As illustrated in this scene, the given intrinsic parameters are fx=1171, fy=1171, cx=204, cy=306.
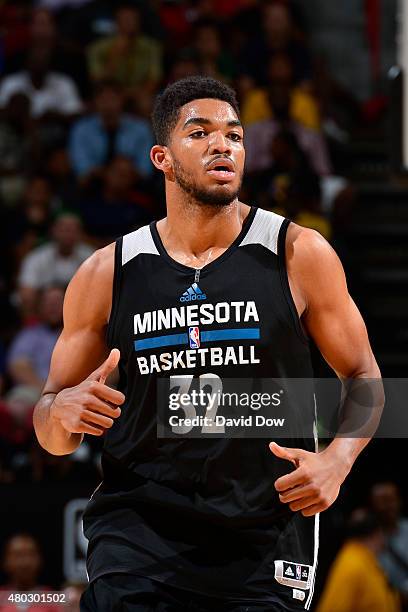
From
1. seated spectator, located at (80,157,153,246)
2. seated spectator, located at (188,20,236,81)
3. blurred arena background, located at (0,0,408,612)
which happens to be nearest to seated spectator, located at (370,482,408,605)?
blurred arena background, located at (0,0,408,612)

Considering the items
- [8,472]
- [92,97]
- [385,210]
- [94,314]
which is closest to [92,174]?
[92,97]

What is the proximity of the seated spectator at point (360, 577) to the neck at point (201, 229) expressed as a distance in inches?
143

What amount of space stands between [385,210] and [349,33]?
2441 millimetres

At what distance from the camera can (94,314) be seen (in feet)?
12.3

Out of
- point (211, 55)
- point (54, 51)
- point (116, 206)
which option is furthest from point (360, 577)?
point (54, 51)

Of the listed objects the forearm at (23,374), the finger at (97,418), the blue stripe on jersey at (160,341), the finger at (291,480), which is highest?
the forearm at (23,374)

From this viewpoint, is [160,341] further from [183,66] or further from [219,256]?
[183,66]

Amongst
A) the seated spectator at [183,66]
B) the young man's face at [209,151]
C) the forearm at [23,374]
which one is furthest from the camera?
the seated spectator at [183,66]

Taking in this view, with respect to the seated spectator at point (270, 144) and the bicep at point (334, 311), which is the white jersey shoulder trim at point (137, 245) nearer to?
the bicep at point (334, 311)

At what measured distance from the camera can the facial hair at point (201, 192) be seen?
3660 mm

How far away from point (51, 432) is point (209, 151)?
1.00 meters

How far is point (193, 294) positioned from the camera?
363 cm

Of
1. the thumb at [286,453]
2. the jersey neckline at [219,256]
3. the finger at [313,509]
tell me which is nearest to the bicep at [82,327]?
the jersey neckline at [219,256]

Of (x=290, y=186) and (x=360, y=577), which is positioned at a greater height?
(x=290, y=186)
